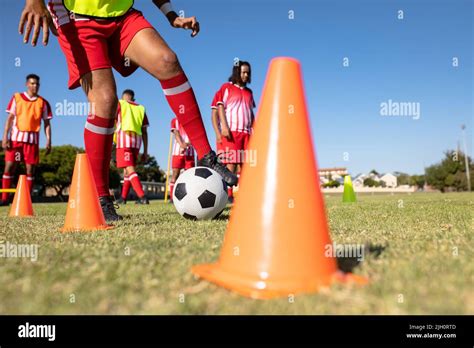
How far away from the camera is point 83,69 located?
337 cm

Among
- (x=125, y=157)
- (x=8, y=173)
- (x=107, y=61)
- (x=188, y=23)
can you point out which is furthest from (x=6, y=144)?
(x=188, y=23)

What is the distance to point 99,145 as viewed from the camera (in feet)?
11.7

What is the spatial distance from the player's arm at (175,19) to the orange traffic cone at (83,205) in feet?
5.11

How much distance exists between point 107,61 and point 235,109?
431 cm

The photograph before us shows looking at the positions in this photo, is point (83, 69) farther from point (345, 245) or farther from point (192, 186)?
point (345, 245)

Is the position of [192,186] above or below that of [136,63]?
below

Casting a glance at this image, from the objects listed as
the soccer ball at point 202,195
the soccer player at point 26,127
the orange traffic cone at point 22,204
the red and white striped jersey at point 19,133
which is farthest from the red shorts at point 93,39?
the red and white striped jersey at point 19,133

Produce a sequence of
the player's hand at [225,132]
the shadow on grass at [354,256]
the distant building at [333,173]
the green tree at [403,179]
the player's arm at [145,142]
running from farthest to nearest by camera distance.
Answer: the distant building at [333,173]
the green tree at [403,179]
the player's arm at [145,142]
the player's hand at [225,132]
the shadow on grass at [354,256]

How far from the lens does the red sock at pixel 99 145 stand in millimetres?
3492

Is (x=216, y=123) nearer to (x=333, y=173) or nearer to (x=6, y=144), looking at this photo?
(x=6, y=144)

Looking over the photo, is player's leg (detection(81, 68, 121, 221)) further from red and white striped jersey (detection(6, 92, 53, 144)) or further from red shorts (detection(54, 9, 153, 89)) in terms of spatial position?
red and white striped jersey (detection(6, 92, 53, 144))

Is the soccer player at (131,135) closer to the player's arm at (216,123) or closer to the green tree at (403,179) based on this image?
the player's arm at (216,123)
